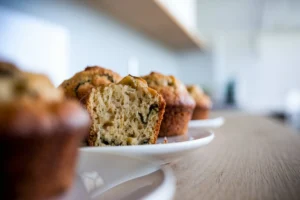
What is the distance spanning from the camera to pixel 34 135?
25 cm

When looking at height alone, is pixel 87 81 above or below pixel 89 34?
below

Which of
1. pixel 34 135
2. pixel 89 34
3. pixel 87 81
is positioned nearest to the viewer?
pixel 34 135

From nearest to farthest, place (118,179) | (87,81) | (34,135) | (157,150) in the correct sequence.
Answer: (34,135) → (118,179) → (157,150) → (87,81)

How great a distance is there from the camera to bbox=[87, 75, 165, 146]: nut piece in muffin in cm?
64

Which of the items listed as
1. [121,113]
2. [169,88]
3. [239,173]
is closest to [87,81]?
[121,113]

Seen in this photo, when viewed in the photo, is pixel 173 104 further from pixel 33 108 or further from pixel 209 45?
pixel 209 45

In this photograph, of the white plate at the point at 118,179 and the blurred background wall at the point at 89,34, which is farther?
the blurred background wall at the point at 89,34

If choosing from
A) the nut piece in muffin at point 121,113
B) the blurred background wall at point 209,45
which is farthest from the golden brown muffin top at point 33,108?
the blurred background wall at point 209,45

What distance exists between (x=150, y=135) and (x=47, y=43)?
1.28 metres

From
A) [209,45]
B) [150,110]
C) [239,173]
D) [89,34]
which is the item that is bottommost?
[239,173]

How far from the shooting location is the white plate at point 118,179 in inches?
14.3

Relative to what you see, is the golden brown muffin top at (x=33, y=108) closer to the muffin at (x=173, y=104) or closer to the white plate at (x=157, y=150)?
the white plate at (x=157, y=150)

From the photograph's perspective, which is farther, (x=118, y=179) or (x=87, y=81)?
(x=87, y=81)

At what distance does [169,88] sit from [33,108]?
0.70 metres
